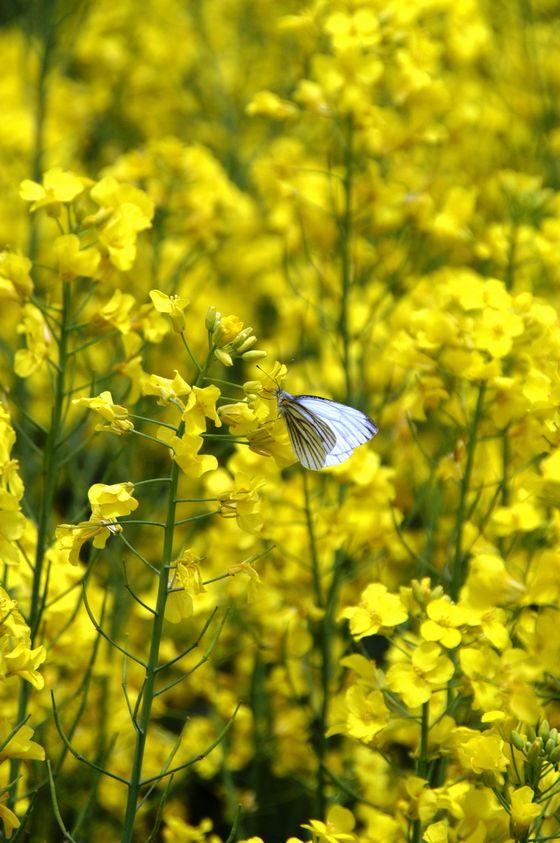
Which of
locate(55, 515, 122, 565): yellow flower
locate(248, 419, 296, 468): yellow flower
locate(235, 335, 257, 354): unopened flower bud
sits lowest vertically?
locate(55, 515, 122, 565): yellow flower

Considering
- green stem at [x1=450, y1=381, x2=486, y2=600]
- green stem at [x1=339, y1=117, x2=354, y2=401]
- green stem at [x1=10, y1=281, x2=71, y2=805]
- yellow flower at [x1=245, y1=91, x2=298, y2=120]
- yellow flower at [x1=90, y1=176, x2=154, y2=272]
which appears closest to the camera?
green stem at [x1=10, y1=281, x2=71, y2=805]

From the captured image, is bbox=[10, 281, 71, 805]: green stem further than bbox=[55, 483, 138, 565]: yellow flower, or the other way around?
bbox=[10, 281, 71, 805]: green stem

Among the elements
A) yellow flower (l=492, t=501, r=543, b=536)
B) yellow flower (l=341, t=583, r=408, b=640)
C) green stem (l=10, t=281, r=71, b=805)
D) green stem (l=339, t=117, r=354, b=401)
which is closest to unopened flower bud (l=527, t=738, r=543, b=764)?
yellow flower (l=341, t=583, r=408, b=640)

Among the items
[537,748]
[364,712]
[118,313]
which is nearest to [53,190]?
[118,313]

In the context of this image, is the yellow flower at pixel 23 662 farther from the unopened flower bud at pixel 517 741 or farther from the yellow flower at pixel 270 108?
the yellow flower at pixel 270 108

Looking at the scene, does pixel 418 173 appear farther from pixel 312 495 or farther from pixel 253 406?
pixel 253 406

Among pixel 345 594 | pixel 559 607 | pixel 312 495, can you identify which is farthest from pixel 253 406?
pixel 345 594

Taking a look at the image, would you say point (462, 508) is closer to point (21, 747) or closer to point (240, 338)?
point (240, 338)

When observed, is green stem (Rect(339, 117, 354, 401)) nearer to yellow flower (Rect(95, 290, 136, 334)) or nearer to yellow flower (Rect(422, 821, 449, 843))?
yellow flower (Rect(95, 290, 136, 334))
